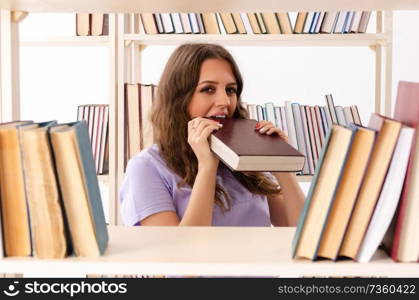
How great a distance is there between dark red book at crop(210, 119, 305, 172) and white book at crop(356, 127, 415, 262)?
14 cm

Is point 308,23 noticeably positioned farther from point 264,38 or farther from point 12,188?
point 12,188

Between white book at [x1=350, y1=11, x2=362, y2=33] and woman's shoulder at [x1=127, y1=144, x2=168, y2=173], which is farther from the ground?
white book at [x1=350, y1=11, x2=362, y2=33]

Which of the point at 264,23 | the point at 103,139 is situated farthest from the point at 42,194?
the point at 264,23

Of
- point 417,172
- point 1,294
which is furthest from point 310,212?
point 1,294

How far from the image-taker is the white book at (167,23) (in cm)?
221

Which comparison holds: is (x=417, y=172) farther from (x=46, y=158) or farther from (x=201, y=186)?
(x=201, y=186)

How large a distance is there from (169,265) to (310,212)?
0.65 ft

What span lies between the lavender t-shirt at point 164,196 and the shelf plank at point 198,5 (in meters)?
0.50

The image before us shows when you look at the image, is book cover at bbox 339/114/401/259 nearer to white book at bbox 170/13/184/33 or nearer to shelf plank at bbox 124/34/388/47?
shelf plank at bbox 124/34/388/47

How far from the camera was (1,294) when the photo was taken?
838 mm

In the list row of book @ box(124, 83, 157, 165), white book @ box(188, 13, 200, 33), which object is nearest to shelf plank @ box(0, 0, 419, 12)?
row of book @ box(124, 83, 157, 165)

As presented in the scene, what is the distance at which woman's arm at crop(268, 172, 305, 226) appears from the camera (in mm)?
1670

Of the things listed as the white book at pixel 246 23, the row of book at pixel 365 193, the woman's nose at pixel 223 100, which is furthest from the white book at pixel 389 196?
the white book at pixel 246 23

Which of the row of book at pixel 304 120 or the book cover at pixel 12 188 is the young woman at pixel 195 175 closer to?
the row of book at pixel 304 120
